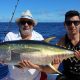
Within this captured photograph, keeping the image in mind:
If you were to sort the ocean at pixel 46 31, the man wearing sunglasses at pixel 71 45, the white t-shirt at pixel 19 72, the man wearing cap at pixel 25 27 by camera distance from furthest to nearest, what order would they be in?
1. the ocean at pixel 46 31
2. the white t-shirt at pixel 19 72
3. the man wearing cap at pixel 25 27
4. the man wearing sunglasses at pixel 71 45

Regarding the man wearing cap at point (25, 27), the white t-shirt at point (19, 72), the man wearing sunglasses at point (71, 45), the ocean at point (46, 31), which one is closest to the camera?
the man wearing sunglasses at point (71, 45)

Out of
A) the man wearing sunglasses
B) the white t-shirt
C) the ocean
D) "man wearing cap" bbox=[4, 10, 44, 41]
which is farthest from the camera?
the ocean

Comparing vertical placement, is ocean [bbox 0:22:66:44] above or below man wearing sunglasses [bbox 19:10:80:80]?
below

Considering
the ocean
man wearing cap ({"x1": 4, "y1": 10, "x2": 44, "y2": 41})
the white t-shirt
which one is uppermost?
man wearing cap ({"x1": 4, "y1": 10, "x2": 44, "y2": 41})

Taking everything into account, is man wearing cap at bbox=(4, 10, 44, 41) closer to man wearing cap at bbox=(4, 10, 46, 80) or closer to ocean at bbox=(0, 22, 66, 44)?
man wearing cap at bbox=(4, 10, 46, 80)

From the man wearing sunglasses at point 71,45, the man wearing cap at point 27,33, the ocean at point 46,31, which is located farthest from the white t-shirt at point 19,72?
the ocean at point 46,31

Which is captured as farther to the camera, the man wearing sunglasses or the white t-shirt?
the white t-shirt

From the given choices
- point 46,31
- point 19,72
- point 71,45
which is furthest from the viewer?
point 46,31

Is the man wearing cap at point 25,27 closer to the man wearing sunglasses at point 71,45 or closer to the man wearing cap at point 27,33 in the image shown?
the man wearing cap at point 27,33

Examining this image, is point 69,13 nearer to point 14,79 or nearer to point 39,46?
point 39,46

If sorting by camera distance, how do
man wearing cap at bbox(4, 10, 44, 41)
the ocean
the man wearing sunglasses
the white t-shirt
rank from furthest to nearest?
the ocean → the white t-shirt → man wearing cap at bbox(4, 10, 44, 41) → the man wearing sunglasses

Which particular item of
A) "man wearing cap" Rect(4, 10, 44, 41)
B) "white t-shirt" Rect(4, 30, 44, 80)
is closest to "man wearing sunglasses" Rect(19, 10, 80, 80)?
"white t-shirt" Rect(4, 30, 44, 80)

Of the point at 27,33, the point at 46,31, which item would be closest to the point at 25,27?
the point at 27,33

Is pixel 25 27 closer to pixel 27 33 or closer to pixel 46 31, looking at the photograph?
pixel 27 33
